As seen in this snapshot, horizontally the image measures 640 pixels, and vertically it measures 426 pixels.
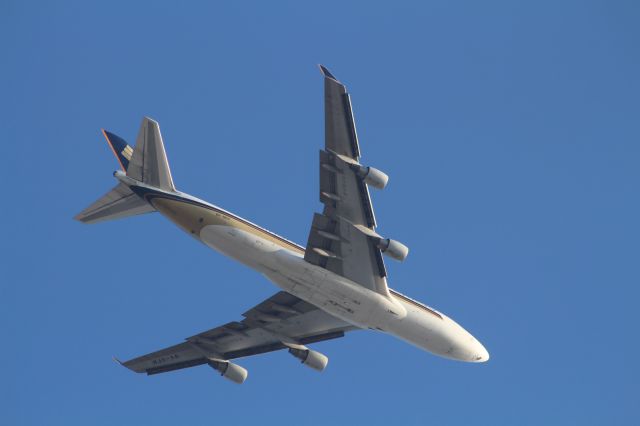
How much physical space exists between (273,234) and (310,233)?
7.00ft

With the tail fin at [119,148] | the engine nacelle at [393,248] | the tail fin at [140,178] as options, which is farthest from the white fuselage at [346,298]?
the tail fin at [119,148]

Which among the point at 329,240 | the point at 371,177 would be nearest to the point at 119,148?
the point at 329,240

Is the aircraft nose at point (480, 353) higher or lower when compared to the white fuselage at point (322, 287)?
higher

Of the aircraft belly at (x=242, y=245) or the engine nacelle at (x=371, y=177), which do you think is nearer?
the engine nacelle at (x=371, y=177)

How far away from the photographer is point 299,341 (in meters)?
50.8

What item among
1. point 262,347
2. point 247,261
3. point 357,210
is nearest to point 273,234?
point 247,261

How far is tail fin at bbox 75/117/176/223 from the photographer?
42625mm

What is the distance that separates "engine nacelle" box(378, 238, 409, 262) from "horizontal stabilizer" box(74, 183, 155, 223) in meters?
12.2

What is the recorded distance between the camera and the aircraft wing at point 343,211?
37.2 metres

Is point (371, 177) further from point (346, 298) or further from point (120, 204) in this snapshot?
point (120, 204)

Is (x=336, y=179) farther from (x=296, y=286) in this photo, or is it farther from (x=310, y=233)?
(x=296, y=286)

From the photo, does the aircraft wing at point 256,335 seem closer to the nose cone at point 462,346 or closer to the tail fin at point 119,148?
the nose cone at point 462,346

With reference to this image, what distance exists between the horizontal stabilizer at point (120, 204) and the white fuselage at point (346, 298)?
13.7ft

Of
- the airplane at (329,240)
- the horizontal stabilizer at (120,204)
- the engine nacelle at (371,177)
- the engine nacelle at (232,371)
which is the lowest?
the engine nacelle at (232,371)
